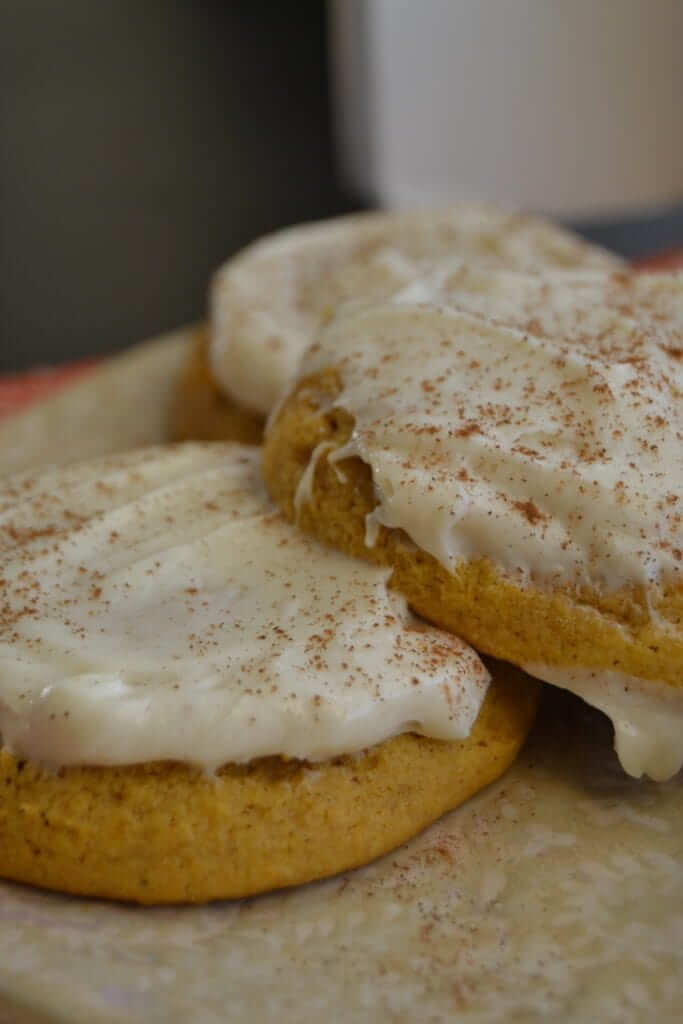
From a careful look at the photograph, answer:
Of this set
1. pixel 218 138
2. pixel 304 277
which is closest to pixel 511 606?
pixel 304 277

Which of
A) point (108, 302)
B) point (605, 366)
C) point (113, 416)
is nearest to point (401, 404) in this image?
point (605, 366)

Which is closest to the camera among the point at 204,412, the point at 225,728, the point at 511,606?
the point at 225,728

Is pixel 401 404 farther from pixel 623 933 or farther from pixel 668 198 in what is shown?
pixel 668 198

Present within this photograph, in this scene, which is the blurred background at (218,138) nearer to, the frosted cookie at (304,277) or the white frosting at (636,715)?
the frosted cookie at (304,277)

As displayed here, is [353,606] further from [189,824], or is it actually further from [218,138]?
[218,138]

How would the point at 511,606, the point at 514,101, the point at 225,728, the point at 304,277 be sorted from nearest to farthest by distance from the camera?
1. the point at 225,728
2. the point at 511,606
3. the point at 304,277
4. the point at 514,101

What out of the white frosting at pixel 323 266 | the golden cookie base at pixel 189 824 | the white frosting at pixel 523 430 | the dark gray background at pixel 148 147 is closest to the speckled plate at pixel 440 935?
the golden cookie base at pixel 189 824

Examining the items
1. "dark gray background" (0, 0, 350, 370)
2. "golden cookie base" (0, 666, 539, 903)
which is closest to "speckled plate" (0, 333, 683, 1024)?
"golden cookie base" (0, 666, 539, 903)

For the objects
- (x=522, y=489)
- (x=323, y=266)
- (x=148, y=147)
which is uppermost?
(x=522, y=489)
